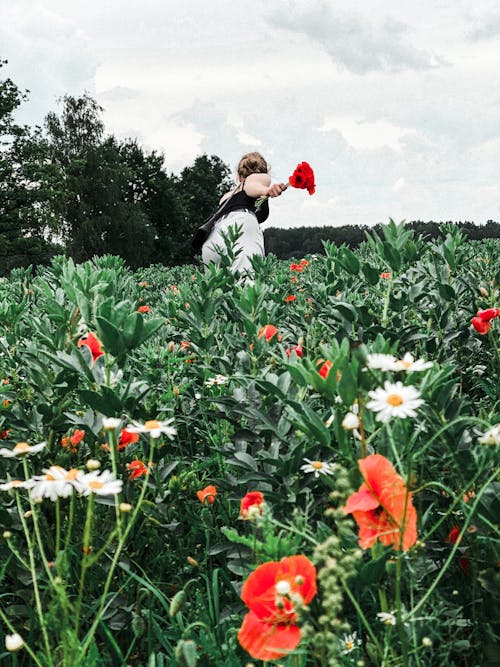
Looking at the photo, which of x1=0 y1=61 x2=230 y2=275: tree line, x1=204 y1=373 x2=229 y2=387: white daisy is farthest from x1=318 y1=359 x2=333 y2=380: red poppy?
x1=0 y1=61 x2=230 y2=275: tree line

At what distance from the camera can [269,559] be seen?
125cm

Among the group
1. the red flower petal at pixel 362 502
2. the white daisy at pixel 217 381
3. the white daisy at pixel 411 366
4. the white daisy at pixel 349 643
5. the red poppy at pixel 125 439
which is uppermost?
the white daisy at pixel 411 366

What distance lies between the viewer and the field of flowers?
1.22 m

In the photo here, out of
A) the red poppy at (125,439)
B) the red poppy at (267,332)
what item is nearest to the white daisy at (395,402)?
the red poppy at (125,439)

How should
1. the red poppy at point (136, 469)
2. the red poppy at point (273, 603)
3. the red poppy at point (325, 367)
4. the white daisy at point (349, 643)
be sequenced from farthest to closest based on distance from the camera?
the red poppy at point (136, 469)
the red poppy at point (325, 367)
the white daisy at point (349, 643)
the red poppy at point (273, 603)

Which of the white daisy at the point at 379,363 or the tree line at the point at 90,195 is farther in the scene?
the tree line at the point at 90,195

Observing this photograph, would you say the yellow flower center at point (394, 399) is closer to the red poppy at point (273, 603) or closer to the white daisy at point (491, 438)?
the white daisy at point (491, 438)

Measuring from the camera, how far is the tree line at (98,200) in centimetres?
4006

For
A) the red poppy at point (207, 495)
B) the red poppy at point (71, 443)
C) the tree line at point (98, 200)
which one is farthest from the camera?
the tree line at point (98, 200)

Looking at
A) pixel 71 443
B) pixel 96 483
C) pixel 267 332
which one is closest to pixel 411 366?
pixel 96 483

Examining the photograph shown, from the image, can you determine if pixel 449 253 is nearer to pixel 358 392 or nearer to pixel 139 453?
pixel 139 453

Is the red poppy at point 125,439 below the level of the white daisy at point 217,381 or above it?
below

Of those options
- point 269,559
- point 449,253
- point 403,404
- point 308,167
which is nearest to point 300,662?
point 269,559

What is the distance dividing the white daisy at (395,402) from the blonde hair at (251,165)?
7318 mm
